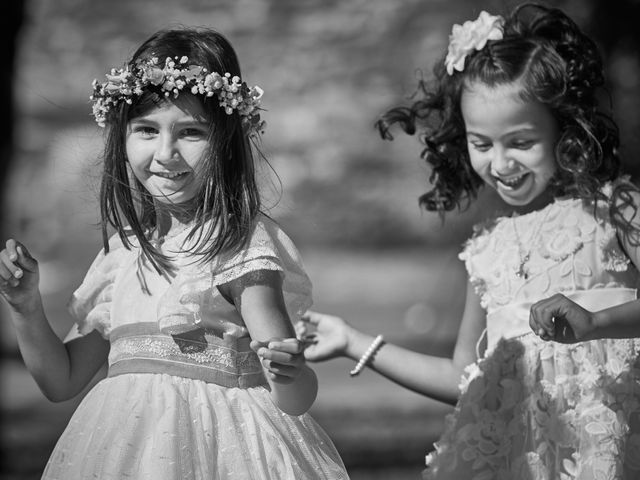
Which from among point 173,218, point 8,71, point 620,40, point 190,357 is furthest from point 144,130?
point 620,40

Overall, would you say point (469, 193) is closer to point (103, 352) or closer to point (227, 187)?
point (227, 187)

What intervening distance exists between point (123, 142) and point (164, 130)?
0.15 meters

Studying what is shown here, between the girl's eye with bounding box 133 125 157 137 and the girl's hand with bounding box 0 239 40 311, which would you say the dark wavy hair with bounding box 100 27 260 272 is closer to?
the girl's eye with bounding box 133 125 157 137

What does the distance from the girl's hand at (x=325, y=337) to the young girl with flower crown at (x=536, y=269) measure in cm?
6

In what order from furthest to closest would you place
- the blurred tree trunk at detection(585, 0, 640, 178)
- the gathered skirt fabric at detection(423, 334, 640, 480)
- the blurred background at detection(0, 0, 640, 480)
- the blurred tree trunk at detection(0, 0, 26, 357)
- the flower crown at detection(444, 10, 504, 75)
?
the blurred background at detection(0, 0, 640, 480) → the blurred tree trunk at detection(585, 0, 640, 178) → the blurred tree trunk at detection(0, 0, 26, 357) → the flower crown at detection(444, 10, 504, 75) → the gathered skirt fabric at detection(423, 334, 640, 480)

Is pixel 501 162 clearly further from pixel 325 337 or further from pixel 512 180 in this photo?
pixel 325 337

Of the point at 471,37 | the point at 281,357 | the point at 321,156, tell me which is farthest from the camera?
the point at 321,156

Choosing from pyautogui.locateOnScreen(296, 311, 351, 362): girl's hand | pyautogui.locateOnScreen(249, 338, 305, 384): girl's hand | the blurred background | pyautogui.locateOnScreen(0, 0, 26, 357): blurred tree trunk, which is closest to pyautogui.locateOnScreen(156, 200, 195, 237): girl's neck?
pyautogui.locateOnScreen(249, 338, 305, 384): girl's hand

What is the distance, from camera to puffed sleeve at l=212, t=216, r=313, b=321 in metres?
2.35

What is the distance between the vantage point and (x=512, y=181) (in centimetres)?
279

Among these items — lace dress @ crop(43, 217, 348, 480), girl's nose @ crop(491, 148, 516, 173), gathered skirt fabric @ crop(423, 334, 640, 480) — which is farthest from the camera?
girl's nose @ crop(491, 148, 516, 173)

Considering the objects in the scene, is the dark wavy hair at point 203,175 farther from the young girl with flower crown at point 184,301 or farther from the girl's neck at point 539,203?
the girl's neck at point 539,203

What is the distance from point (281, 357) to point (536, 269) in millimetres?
995

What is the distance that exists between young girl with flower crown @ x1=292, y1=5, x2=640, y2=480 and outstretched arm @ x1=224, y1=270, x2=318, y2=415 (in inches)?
26.9
